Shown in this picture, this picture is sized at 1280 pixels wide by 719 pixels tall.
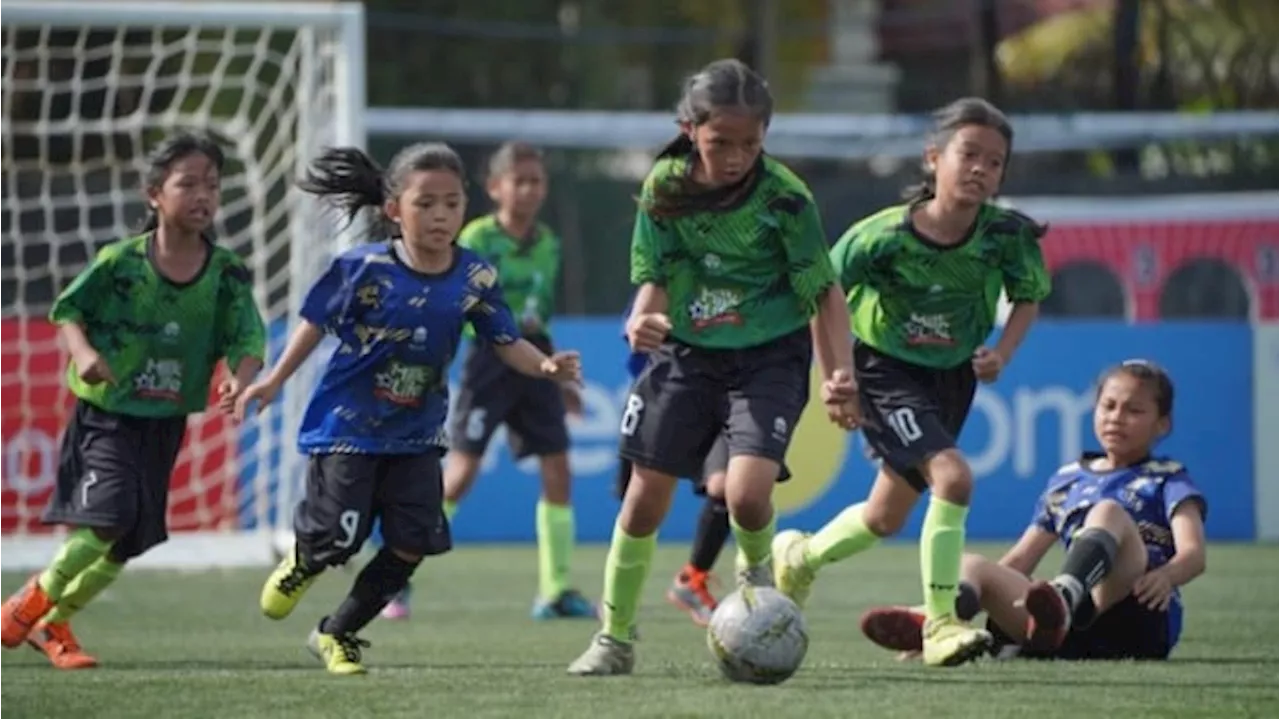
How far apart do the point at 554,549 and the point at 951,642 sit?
3.73 metres

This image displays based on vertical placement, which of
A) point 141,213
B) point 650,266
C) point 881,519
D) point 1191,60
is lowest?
point 881,519

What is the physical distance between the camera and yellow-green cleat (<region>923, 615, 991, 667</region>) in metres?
8.80

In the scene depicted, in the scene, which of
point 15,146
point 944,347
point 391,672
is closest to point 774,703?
point 391,672

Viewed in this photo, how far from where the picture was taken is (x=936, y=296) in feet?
31.9

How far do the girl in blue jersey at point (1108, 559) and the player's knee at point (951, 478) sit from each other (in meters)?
0.23

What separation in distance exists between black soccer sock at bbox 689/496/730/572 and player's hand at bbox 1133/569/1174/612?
2566 mm

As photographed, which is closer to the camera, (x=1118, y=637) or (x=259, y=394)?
(x=259, y=394)

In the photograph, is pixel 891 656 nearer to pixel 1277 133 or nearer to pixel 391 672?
pixel 391 672

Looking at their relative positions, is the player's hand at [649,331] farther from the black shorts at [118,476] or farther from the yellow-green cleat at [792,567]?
the black shorts at [118,476]

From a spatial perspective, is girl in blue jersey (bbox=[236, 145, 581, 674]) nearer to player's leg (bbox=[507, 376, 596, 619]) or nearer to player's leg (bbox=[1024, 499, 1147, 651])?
player's leg (bbox=[1024, 499, 1147, 651])

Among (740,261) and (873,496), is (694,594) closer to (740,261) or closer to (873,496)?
(873,496)

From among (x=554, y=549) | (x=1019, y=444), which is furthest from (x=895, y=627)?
(x=1019, y=444)

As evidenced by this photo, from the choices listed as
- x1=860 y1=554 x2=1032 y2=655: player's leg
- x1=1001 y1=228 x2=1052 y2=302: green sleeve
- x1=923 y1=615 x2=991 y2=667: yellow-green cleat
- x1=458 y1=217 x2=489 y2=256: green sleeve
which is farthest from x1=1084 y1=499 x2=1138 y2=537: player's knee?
x1=458 y1=217 x2=489 y2=256: green sleeve

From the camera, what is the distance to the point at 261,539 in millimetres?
15344
